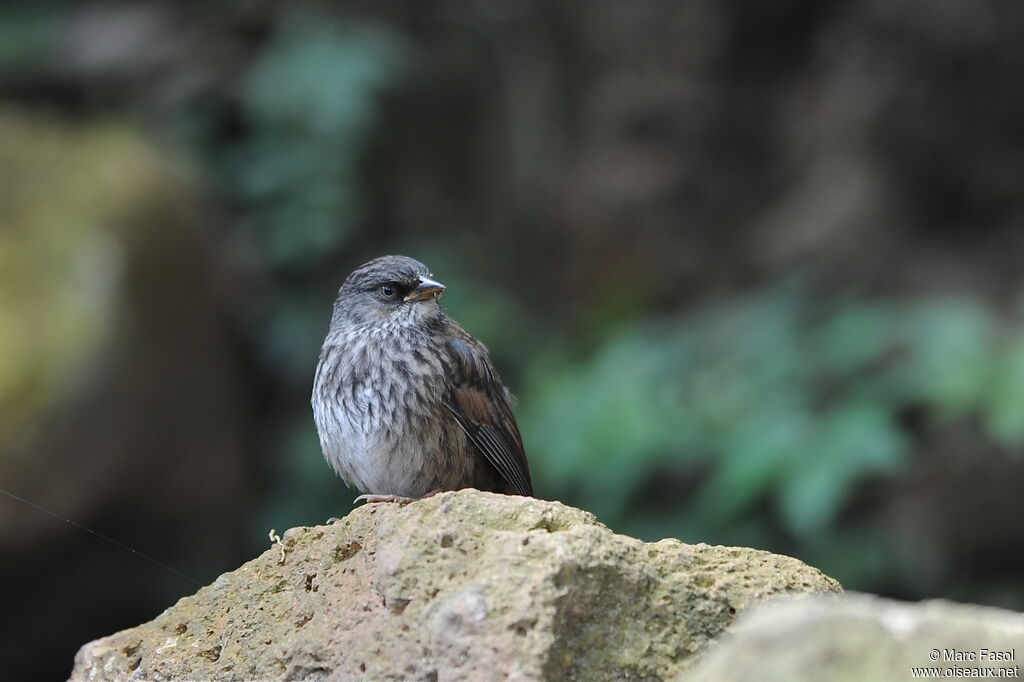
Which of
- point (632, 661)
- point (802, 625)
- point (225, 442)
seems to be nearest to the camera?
point (802, 625)

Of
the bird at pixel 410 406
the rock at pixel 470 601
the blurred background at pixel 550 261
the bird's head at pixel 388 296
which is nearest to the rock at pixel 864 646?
the rock at pixel 470 601

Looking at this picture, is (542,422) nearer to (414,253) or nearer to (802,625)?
(414,253)

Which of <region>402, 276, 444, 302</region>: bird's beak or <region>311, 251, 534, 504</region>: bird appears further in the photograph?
<region>402, 276, 444, 302</region>: bird's beak

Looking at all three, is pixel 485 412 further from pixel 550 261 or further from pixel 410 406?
pixel 550 261

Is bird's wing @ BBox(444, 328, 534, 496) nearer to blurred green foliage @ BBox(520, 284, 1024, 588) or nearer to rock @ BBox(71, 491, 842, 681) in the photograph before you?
rock @ BBox(71, 491, 842, 681)

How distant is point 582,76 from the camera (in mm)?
8977

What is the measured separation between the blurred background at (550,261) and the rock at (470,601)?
2699 mm

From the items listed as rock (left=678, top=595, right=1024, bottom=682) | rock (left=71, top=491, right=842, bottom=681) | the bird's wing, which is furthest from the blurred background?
rock (left=678, top=595, right=1024, bottom=682)

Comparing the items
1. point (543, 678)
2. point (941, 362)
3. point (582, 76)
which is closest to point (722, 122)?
point (582, 76)

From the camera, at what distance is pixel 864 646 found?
2.08 m

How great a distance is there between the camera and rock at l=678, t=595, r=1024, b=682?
80.5 inches

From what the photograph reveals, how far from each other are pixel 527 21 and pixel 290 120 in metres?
2.03

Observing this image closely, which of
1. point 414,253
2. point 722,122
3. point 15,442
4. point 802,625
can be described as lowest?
point 802,625

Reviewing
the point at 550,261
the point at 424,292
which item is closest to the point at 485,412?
the point at 424,292
